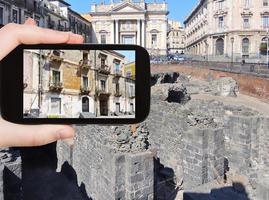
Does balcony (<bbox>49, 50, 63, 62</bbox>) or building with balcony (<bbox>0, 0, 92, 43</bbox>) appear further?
building with balcony (<bbox>0, 0, 92, 43</bbox>)

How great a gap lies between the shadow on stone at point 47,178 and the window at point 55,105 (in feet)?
25.6

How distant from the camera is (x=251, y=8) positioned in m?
59.2

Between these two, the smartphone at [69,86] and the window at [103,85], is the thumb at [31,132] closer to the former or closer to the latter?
the smartphone at [69,86]

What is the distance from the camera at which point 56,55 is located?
118 inches

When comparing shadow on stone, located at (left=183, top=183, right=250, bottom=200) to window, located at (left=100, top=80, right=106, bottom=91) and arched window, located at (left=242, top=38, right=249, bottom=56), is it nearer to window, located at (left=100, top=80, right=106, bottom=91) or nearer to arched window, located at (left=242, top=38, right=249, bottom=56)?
window, located at (left=100, top=80, right=106, bottom=91)

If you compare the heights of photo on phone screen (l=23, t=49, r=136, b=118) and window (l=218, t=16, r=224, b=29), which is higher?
window (l=218, t=16, r=224, b=29)

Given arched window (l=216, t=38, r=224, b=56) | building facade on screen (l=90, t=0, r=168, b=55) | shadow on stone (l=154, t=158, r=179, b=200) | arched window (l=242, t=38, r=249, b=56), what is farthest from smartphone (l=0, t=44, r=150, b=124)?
building facade on screen (l=90, t=0, r=168, b=55)

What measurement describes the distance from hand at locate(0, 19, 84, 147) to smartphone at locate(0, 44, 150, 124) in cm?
6

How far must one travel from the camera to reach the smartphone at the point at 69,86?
256 cm

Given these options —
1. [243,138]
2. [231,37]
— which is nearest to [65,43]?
[243,138]

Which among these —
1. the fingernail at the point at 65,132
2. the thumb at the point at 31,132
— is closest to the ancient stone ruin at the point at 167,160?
the thumb at the point at 31,132

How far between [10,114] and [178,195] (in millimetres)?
9294

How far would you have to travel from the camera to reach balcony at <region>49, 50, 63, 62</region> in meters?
2.88

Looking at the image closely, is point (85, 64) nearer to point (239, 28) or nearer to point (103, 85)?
point (103, 85)
